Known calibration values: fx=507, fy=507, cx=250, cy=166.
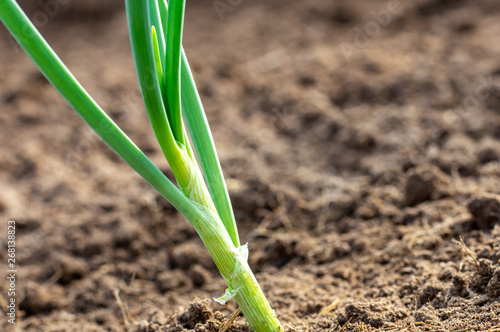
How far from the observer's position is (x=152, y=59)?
0.85 metres

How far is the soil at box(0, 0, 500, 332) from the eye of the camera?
1246 mm

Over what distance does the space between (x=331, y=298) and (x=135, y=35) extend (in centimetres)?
78

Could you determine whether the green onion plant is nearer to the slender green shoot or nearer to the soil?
the slender green shoot

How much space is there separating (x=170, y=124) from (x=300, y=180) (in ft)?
3.22

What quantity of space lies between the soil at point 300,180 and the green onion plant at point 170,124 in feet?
0.61

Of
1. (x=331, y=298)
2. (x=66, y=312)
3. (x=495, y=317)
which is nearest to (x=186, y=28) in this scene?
(x=66, y=312)

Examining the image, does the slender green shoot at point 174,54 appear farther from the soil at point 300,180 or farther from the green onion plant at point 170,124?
the soil at point 300,180

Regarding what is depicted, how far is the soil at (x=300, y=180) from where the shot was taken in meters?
1.25

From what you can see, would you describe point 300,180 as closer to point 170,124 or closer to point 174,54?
point 170,124

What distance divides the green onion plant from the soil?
0.61ft

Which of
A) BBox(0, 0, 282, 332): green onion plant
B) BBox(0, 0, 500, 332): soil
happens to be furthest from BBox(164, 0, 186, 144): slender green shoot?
BBox(0, 0, 500, 332): soil

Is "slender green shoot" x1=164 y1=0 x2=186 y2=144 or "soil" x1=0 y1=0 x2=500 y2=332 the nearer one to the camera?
"slender green shoot" x1=164 y1=0 x2=186 y2=144

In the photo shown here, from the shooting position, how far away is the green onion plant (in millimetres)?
824

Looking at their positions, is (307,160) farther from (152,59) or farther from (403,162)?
(152,59)
